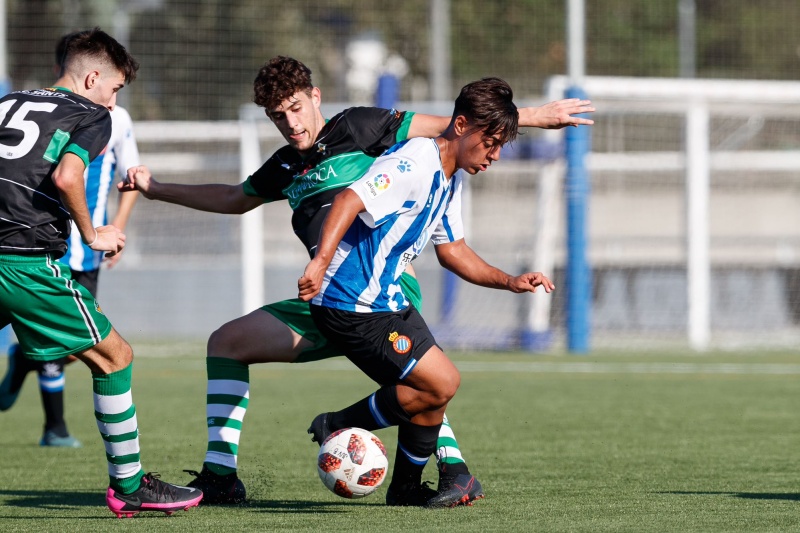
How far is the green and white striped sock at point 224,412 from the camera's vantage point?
→ 509 cm

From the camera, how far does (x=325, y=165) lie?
5094mm

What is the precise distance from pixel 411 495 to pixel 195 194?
1.61 meters

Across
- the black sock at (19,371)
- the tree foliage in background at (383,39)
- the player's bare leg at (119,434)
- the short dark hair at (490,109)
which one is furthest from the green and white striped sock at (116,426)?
the tree foliage in background at (383,39)

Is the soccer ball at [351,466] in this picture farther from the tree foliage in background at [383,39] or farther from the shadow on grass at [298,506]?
the tree foliage in background at [383,39]

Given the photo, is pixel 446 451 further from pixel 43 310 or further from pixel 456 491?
pixel 43 310

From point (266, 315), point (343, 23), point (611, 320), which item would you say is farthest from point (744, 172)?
point (266, 315)

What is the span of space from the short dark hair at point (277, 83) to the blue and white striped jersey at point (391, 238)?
502 mm

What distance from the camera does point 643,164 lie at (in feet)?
52.7

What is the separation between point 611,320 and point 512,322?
1.34 meters

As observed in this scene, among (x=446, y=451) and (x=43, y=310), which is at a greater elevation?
(x=43, y=310)

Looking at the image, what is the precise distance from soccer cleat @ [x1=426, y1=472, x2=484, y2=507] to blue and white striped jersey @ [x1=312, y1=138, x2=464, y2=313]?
777 millimetres

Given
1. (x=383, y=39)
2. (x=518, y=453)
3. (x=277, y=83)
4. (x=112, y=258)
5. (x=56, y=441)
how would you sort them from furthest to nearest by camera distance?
(x=383, y=39) < (x=56, y=441) < (x=518, y=453) < (x=112, y=258) < (x=277, y=83)

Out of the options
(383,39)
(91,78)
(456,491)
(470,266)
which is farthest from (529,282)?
(383,39)

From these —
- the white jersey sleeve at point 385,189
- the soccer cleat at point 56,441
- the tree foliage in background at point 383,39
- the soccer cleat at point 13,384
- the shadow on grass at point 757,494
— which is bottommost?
the soccer cleat at point 56,441
